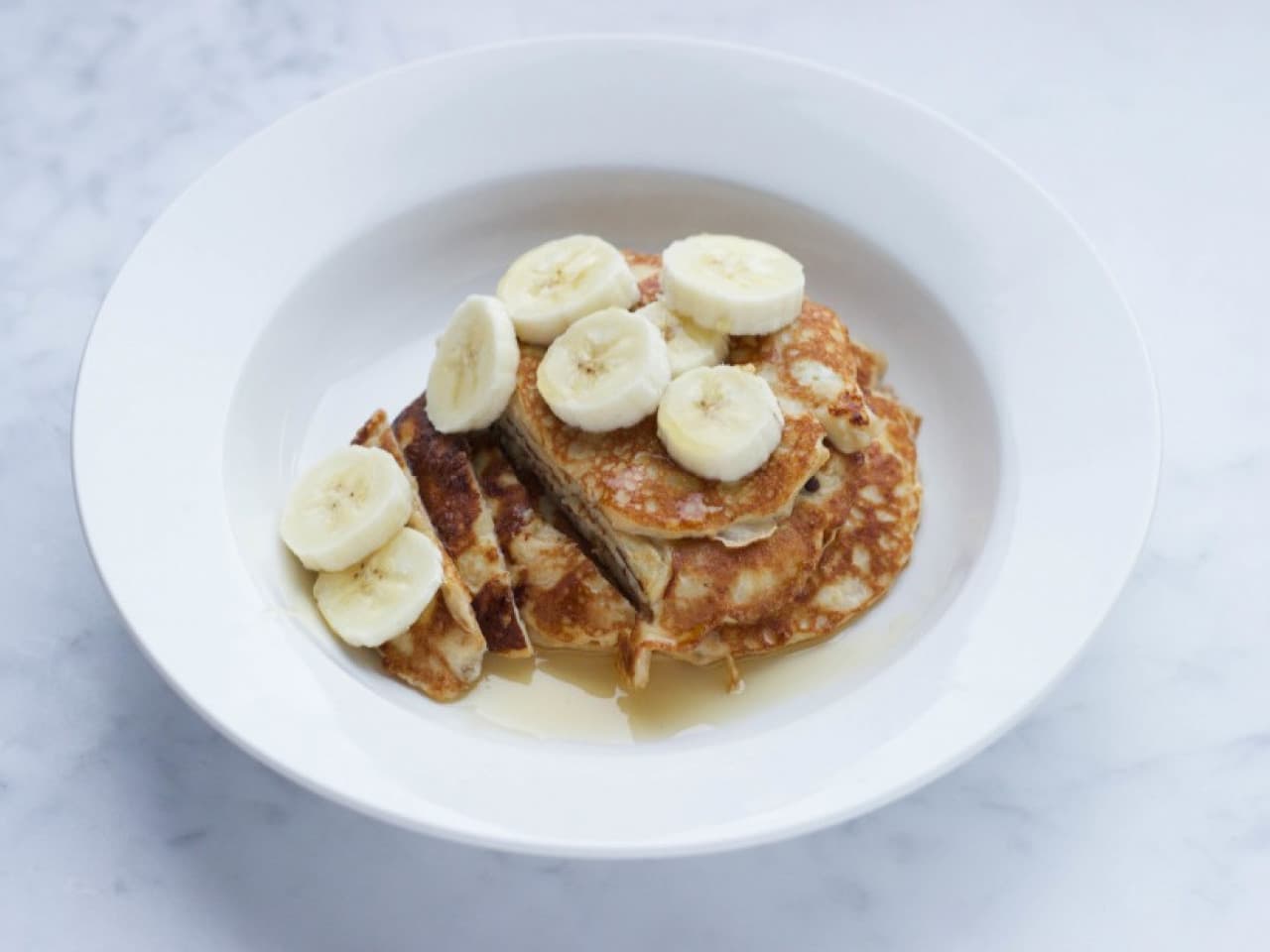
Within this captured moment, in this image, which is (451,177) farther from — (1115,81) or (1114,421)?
(1115,81)

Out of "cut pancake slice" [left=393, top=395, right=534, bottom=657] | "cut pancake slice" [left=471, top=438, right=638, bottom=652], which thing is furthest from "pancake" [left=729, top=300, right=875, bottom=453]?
"cut pancake slice" [left=393, top=395, right=534, bottom=657]

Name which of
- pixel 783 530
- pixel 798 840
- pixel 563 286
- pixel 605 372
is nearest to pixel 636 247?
pixel 563 286

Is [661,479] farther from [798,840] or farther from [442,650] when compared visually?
[798,840]

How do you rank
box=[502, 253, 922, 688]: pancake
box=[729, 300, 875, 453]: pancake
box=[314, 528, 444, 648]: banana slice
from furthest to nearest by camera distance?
1. box=[729, 300, 875, 453]: pancake
2. box=[502, 253, 922, 688]: pancake
3. box=[314, 528, 444, 648]: banana slice

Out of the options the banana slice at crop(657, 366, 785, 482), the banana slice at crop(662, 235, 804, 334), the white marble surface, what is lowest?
the white marble surface

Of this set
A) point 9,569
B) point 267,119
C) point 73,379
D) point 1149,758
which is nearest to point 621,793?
point 1149,758

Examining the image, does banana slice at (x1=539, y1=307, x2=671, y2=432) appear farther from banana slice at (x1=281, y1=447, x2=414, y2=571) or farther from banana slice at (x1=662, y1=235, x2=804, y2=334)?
banana slice at (x1=281, y1=447, x2=414, y2=571)
